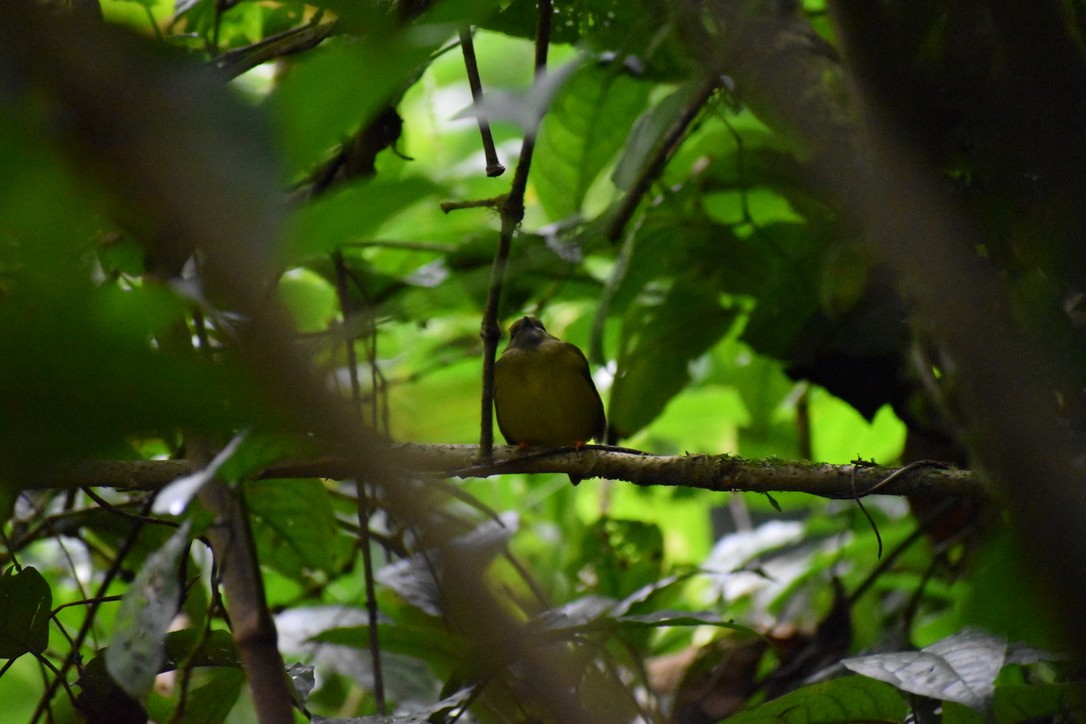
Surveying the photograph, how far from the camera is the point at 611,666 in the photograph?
7.28 feet

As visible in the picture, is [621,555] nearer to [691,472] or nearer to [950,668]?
[691,472]

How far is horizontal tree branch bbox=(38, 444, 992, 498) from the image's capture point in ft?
5.41

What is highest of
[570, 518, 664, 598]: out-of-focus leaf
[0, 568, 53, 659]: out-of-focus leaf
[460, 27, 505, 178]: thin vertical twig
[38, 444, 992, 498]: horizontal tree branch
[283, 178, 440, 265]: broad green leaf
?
[283, 178, 440, 265]: broad green leaf

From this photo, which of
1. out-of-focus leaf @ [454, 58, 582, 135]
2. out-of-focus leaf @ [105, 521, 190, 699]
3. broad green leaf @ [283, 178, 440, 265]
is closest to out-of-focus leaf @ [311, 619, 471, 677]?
out-of-focus leaf @ [105, 521, 190, 699]

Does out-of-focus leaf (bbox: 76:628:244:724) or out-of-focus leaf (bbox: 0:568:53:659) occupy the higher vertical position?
out-of-focus leaf (bbox: 0:568:53:659)

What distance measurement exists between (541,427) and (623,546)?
0.46m

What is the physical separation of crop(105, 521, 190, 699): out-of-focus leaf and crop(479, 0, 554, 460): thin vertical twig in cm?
52

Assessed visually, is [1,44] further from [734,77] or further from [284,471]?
[734,77]

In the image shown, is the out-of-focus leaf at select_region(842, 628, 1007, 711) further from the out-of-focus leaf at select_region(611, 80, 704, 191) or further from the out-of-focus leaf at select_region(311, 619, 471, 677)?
the out-of-focus leaf at select_region(611, 80, 704, 191)

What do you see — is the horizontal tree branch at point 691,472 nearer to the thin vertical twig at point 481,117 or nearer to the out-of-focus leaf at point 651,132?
the thin vertical twig at point 481,117

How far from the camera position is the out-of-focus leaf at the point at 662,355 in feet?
9.36

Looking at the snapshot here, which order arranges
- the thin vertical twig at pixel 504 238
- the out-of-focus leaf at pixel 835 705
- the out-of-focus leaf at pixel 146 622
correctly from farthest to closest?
1. the out-of-focus leaf at pixel 835 705
2. the thin vertical twig at pixel 504 238
3. the out-of-focus leaf at pixel 146 622

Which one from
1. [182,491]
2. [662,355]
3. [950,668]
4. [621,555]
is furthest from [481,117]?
[621,555]

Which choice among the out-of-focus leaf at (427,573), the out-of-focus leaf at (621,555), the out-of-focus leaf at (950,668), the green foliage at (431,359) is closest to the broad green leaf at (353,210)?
the green foliage at (431,359)
